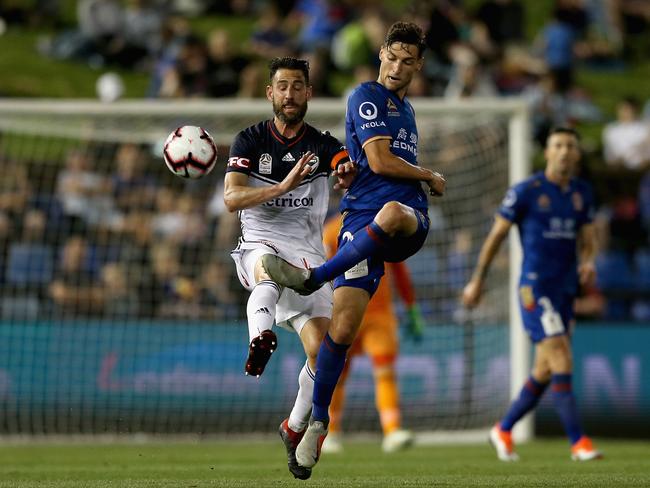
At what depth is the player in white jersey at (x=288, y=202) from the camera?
7.81 m

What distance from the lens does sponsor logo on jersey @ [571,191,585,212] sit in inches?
424

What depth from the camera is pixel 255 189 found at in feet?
25.7

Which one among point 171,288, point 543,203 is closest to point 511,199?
point 543,203

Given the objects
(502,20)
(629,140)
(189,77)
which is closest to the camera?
(189,77)

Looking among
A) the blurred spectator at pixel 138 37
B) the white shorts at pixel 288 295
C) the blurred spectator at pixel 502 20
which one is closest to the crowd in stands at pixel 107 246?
the white shorts at pixel 288 295

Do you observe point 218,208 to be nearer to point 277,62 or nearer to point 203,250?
point 203,250

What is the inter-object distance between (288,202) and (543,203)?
3.12 meters

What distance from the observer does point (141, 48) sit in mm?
22578

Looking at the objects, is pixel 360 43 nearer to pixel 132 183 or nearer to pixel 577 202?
pixel 132 183

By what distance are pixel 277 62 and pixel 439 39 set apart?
1209 centimetres

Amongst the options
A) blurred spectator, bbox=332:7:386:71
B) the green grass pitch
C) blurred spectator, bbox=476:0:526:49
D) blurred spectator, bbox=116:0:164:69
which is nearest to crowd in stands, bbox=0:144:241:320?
the green grass pitch

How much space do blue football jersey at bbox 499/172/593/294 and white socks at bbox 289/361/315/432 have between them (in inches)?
121

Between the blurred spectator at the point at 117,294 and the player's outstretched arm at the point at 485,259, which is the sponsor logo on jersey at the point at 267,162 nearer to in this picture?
the player's outstretched arm at the point at 485,259

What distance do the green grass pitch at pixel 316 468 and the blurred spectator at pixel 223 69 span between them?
6.02 meters
